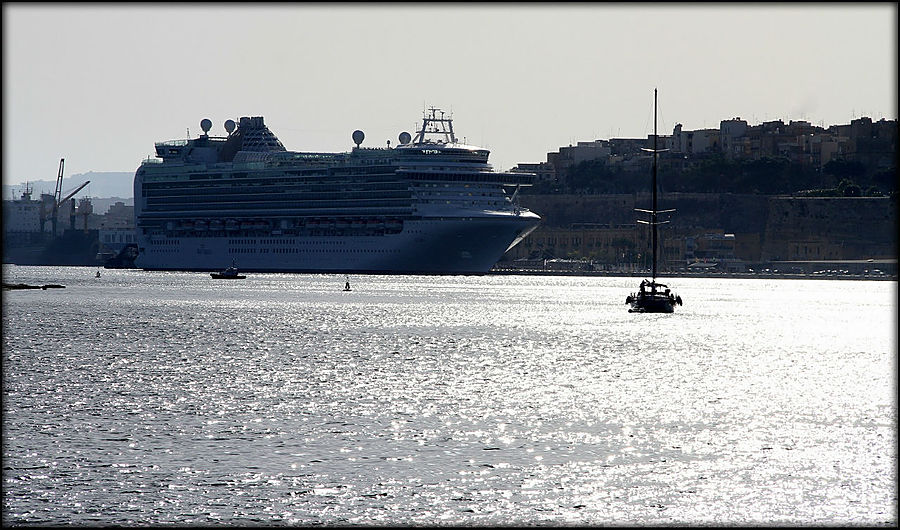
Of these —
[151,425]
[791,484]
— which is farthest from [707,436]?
[151,425]

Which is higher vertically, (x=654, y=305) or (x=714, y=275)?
(x=654, y=305)

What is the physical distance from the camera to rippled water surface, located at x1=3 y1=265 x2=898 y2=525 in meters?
27.1

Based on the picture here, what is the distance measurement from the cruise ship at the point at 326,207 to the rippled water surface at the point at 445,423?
2401 inches

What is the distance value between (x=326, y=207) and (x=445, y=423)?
117588 millimetres

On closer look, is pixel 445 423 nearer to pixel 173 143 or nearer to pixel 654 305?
pixel 654 305

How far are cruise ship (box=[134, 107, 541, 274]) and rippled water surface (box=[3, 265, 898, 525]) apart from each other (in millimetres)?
60979

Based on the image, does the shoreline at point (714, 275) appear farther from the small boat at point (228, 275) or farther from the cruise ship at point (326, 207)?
the small boat at point (228, 275)

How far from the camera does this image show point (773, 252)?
195625 mm

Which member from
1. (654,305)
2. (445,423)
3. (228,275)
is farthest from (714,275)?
(445,423)

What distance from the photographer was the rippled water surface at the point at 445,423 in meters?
27.1

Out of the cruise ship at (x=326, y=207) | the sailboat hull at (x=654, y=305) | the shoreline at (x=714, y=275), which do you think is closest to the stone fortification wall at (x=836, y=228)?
the shoreline at (x=714, y=275)

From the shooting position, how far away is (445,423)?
38.0m

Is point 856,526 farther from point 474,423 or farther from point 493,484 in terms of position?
point 474,423

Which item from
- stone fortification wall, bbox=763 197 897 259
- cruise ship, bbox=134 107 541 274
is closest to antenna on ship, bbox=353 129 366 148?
cruise ship, bbox=134 107 541 274
